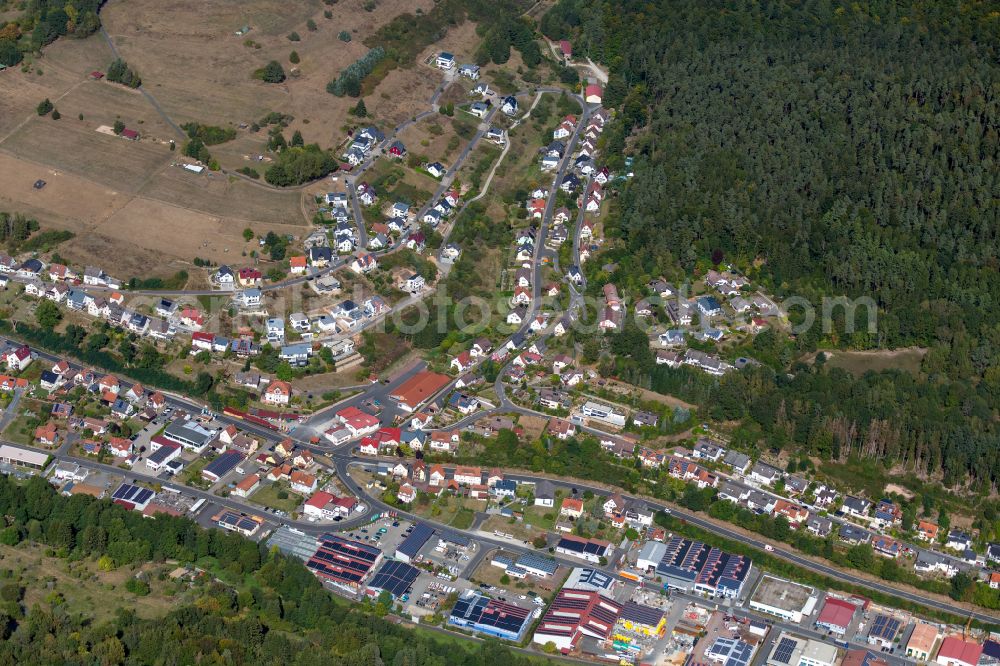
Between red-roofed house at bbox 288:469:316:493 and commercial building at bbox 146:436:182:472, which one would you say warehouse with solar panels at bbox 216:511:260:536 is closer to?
red-roofed house at bbox 288:469:316:493

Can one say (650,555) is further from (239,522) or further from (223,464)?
(223,464)

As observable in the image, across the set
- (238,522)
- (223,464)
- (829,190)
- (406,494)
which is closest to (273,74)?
(223,464)

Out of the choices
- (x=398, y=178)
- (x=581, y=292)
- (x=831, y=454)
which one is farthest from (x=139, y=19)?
(x=831, y=454)

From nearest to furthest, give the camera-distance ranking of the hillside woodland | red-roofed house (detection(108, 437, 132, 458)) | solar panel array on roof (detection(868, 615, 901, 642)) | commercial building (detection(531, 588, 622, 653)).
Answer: commercial building (detection(531, 588, 622, 653)), solar panel array on roof (detection(868, 615, 901, 642)), red-roofed house (detection(108, 437, 132, 458)), the hillside woodland

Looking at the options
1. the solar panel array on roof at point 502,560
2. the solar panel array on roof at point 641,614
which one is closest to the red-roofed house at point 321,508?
the solar panel array on roof at point 502,560

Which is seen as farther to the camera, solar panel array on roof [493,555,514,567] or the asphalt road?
solar panel array on roof [493,555,514,567]

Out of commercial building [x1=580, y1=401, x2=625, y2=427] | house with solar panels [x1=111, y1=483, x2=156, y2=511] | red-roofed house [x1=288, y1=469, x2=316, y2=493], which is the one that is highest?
commercial building [x1=580, y1=401, x2=625, y2=427]

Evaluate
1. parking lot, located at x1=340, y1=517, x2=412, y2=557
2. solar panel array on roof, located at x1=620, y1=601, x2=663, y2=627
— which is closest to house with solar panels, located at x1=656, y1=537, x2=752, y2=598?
solar panel array on roof, located at x1=620, y1=601, x2=663, y2=627
